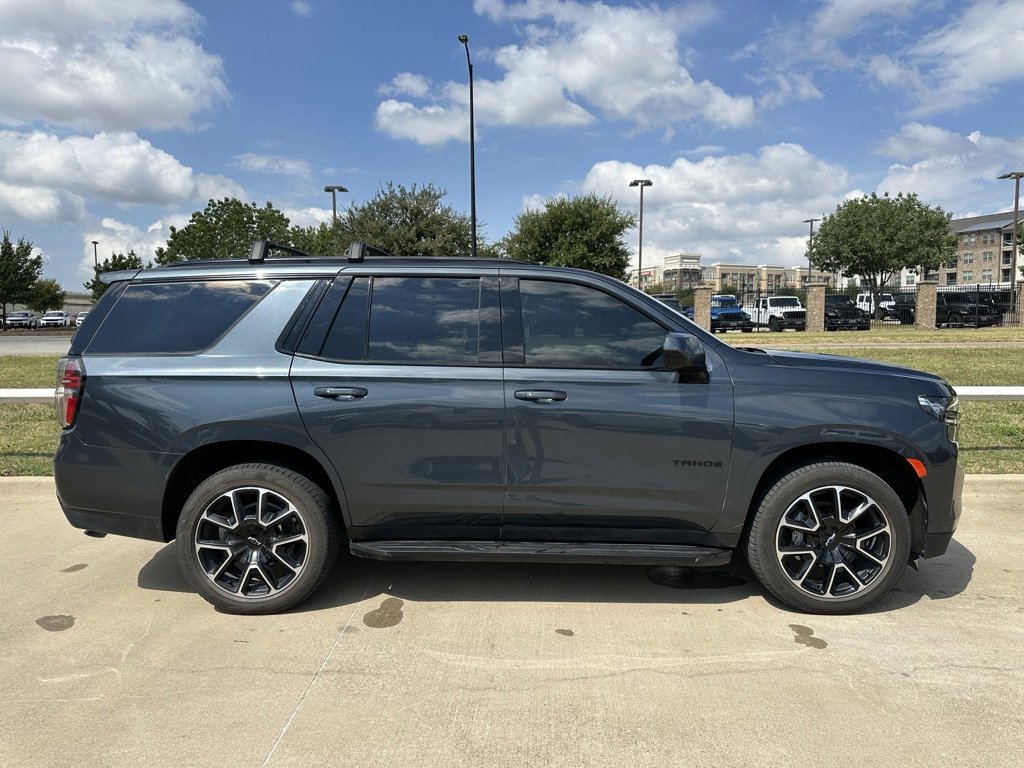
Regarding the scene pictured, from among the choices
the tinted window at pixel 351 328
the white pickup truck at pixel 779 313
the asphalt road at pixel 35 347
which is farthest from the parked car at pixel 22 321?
the tinted window at pixel 351 328

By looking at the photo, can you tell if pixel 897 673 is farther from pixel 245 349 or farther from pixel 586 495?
pixel 245 349

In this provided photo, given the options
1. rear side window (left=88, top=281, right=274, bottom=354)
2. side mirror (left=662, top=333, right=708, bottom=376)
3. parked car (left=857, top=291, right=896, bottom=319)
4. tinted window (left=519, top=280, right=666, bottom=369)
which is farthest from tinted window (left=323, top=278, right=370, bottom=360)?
parked car (left=857, top=291, right=896, bottom=319)

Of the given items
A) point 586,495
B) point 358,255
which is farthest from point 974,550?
point 358,255

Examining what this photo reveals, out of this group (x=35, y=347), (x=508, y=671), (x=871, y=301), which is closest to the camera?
(x=508, y=671)

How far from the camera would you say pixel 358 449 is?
11.3ft

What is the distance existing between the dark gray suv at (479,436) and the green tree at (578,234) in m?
28.2

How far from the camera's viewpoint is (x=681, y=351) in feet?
10.8

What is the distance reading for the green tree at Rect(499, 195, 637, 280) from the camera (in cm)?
3148

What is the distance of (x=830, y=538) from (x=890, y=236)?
47179 millimetres

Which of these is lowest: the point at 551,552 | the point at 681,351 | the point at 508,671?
the point at 508,671

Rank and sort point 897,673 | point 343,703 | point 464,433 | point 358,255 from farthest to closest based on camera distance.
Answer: point 358,255, point 464,433, point 897,673, point 343,703

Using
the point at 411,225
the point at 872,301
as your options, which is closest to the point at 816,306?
the point at 872,301

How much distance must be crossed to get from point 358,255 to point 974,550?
4422 millimetres

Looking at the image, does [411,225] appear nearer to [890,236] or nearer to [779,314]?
[779,314]
